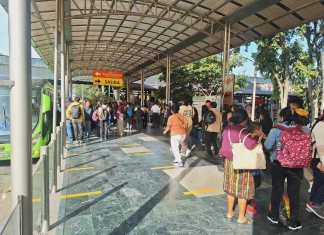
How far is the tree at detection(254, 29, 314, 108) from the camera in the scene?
16.3 m

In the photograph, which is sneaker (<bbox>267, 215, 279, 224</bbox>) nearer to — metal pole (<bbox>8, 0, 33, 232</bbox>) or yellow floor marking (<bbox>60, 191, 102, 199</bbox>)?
yellow floor marking (<bbox>60, 191, 102, 199</bbox>)

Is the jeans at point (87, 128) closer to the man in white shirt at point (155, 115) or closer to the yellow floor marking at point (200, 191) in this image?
the man in white shirt at point (155, 115)

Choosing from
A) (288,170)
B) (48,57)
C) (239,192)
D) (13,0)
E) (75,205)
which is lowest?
(75,205)

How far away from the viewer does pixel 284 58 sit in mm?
16672

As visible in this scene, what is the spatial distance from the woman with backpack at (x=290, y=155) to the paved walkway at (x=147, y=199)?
304 mm

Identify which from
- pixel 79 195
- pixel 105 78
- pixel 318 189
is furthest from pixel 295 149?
pixel 105 78

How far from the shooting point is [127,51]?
19000mm

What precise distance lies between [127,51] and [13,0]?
17.2 m

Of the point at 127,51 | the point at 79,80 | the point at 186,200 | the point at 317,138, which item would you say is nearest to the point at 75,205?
the point at 186,200

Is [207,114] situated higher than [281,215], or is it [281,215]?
Result: [207,114]

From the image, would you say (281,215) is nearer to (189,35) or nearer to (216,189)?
(216,189)

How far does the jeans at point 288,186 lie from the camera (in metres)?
4.24

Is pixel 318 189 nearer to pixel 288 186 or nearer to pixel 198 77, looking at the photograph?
pixel 288 186

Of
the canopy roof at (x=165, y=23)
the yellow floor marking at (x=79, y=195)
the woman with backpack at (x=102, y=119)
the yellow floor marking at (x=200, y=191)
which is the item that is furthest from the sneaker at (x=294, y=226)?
the woman with backpack at (x=102, y=119)
